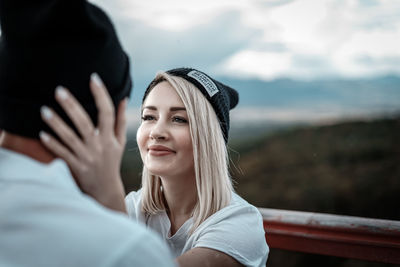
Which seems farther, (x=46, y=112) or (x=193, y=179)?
(x=193, y=179)

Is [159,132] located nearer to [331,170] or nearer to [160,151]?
[160,151]

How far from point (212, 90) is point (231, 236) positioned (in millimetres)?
736

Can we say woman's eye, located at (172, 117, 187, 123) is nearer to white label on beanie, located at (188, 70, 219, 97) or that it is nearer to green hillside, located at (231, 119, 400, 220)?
white label on beanie, located at (188, 70, 219, 97)

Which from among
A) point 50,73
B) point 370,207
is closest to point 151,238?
point 50,73

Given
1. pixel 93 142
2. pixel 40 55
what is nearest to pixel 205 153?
pixel 93 142

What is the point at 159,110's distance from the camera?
1760 millimetres

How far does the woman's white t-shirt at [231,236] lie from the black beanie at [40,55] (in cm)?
92

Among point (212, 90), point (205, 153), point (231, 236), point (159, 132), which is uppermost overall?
point (212, 90)

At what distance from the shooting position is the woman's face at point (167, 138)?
1.67 metres

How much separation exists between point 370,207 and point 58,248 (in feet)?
15.4

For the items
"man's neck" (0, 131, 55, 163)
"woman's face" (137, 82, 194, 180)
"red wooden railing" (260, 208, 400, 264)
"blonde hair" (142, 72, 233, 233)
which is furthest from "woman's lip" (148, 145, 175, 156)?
"man's neck" (0, 131, 55, 163)

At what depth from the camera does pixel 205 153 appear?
1684 mm

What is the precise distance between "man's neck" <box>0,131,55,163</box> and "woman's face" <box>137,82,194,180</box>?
97 centimetres

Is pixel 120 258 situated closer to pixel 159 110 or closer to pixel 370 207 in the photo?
pixel 159 110
